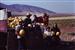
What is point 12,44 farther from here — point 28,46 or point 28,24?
point 28,24

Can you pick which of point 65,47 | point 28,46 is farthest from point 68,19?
point 28,46

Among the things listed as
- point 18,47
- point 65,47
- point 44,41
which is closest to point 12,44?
point 18,47

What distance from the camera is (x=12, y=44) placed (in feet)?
12.5

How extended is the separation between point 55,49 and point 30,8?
2.89 m

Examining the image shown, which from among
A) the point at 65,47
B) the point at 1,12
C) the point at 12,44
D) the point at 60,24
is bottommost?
the point at 60,24

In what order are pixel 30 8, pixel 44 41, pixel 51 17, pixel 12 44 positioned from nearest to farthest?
pixel 12 44 → pixel 44 41 → pixel 30 8 → pixel 51 17

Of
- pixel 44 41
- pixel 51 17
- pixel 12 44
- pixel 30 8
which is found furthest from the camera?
pixel 51 17

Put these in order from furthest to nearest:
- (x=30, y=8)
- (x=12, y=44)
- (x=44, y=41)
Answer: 1. (x=30, y=8)
2. (x=44, y=41)
3. (x=12, y=44)

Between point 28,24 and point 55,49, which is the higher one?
point 28,24

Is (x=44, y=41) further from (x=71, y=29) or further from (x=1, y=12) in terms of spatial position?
(x=71, y=29)

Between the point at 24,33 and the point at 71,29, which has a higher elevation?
the point at 24,33

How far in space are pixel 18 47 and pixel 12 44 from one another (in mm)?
118

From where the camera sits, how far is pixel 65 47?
4.41 meters

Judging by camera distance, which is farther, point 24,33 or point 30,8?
point 30,8
